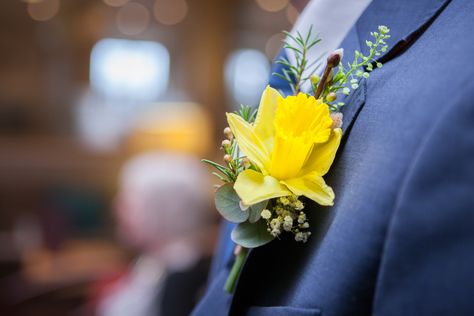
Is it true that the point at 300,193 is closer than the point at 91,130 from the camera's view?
Yes

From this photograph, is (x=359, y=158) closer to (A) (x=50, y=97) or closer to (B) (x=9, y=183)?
(B) (x=9, y=183)

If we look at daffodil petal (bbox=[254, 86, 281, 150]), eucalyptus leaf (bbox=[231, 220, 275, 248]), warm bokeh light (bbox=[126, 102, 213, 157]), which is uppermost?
daffodil petal (bbox=[254, 86, 281, 150])

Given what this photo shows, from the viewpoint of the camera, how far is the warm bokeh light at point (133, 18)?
5.76 m

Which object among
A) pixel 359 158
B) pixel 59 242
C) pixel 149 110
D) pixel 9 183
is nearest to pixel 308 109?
pixel 359 158

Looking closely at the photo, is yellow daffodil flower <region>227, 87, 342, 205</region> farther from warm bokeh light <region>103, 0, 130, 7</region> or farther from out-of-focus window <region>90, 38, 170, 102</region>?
out-of-focus window <region>90, 38, 170, 102</region>

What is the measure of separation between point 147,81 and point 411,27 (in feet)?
18.9

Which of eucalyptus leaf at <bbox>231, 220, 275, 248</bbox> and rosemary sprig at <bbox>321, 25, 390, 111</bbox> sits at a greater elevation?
rosemary sprig at <bbox>321, 25, 390, 111</bbox>

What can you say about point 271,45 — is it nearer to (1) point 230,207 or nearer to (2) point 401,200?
(1) point 230,207

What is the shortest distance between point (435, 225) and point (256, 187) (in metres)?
0.15

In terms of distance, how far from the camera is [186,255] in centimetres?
186

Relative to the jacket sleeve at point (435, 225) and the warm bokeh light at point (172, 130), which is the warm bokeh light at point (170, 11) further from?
the jacket sleeve at point (435, 225)

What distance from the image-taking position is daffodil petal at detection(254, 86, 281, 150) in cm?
53

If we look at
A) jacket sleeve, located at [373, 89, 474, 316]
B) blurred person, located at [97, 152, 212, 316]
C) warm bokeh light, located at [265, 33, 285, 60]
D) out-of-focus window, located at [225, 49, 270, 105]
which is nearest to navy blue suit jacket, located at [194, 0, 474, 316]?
jacket sleeve, located at [373, 89, 474, 316]

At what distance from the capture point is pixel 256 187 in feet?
1.61
